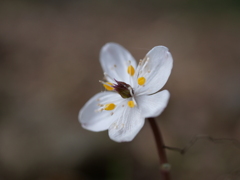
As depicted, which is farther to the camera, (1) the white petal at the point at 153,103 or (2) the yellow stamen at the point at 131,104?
(2) the yellow stamen at the point at 131,104

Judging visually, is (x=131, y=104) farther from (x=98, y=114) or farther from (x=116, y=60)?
(x=116, y=60)

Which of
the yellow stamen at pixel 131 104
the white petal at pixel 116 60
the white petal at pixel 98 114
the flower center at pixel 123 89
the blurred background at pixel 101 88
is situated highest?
the white petal at pixel 116 60

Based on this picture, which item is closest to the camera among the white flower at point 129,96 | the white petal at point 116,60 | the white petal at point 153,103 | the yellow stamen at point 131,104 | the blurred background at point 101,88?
the white petal at point 153,103

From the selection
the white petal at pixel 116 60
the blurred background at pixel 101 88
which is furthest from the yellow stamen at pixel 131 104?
the blurred background at pixel 101 88

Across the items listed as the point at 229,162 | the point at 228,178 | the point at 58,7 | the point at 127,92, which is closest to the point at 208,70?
the point at 229,162

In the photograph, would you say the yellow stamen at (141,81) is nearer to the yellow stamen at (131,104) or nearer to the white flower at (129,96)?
the white flower at (129,96)

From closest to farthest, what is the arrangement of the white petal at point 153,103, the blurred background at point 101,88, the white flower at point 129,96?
the white petal at point 153,103 → the white flower at point 129,96 → the blurred background at point 101,88

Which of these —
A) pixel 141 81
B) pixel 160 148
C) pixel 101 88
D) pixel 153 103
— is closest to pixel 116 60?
pixel 141 81
